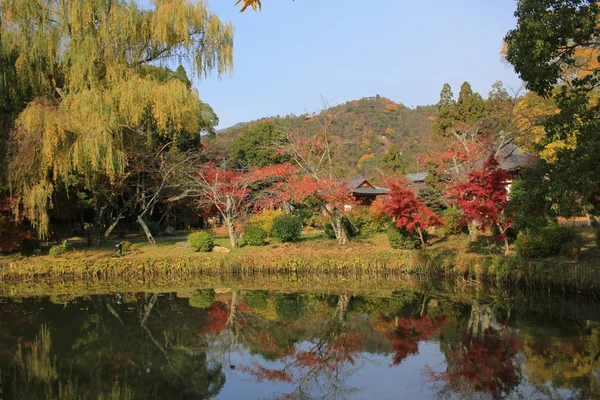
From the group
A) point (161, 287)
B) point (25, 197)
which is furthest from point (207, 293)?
point (25, 197)

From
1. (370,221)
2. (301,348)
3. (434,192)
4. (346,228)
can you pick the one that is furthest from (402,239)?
(301,348)

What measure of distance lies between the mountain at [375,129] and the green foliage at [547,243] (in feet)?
70.9

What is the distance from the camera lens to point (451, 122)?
25.6 m

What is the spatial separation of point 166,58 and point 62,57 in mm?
2914

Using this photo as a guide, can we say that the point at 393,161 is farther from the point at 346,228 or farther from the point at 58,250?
the point at 58,250

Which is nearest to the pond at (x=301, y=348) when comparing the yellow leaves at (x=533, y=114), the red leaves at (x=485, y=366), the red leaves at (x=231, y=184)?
the red leaves at (x=485, y=366)

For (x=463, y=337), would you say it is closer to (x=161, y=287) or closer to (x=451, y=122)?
(x=161, y=287)

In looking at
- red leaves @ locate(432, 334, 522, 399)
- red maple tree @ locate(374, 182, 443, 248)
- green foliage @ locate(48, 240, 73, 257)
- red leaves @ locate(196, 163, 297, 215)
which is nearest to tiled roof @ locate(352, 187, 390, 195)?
red leaves @ locate(196, 163, 297, 215)

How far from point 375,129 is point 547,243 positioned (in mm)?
38551

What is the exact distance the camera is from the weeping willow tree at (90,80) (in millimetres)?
13070

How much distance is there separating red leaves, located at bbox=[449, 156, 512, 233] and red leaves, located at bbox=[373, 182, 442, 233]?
1621mm

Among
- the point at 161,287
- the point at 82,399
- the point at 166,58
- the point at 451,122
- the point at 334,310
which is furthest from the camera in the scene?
the point at 451,122

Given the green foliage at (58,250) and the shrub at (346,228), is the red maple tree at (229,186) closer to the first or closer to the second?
the shrub at (346,228)

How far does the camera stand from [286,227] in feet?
54.2
